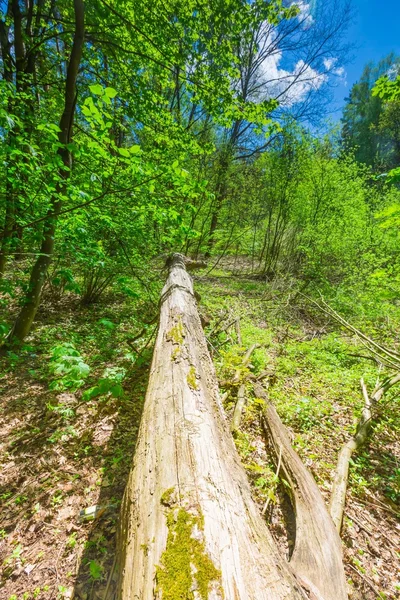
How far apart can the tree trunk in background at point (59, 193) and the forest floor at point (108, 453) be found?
19.9 inches

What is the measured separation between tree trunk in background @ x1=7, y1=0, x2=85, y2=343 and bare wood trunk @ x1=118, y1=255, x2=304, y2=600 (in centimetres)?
225

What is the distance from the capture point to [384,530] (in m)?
2.00

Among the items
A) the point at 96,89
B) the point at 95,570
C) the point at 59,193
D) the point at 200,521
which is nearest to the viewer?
the point at 200,521

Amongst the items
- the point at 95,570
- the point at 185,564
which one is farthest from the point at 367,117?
the point at 95,570

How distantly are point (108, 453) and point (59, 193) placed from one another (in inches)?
108

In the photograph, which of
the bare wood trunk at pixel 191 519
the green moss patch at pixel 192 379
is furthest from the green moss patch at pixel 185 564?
the green moss patch at pixel 192 379

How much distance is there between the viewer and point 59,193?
258 cm

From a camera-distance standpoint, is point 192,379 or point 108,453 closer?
point 192,379

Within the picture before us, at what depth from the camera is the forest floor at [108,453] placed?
166 centimetres

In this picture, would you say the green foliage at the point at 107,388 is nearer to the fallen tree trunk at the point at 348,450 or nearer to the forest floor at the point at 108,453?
the forest floor at the point at 108,453

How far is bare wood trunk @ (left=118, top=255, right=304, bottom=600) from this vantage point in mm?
826

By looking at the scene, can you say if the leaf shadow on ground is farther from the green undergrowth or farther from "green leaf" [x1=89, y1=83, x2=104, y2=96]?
"green leaf" [x1=89, y1=83, x2=104, y2=96]

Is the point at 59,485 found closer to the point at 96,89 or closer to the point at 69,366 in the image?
the point at 69,366

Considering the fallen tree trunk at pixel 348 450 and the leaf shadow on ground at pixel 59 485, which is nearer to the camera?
the leaf shadow on ground at pixel 59 485
